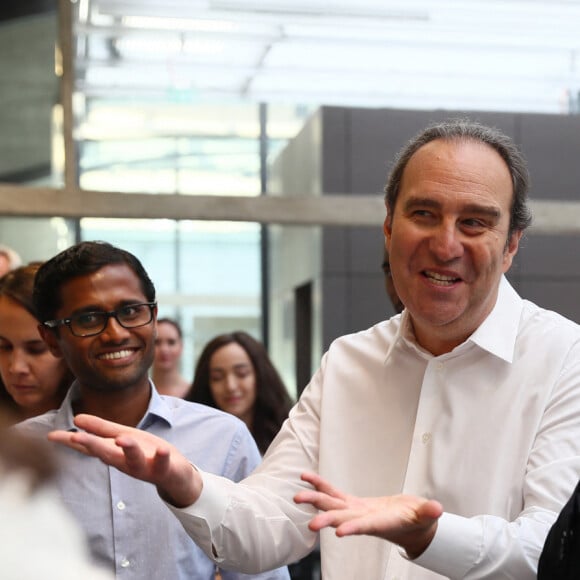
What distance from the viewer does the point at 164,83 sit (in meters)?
7.57

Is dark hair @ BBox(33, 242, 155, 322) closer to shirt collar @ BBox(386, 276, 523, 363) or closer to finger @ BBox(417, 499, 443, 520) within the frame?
shirt collar @ BBox(386, 276, 523, 363)

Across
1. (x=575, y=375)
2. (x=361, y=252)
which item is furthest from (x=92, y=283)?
(x=361, y=252)

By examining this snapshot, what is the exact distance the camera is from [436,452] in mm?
2096

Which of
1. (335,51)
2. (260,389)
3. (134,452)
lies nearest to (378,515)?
(134,452)

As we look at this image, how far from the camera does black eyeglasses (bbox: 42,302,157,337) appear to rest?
2.49 metres

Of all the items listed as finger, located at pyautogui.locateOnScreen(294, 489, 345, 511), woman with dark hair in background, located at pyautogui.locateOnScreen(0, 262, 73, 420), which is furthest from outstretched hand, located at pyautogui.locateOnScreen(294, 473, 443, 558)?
woman with dark hair in background, located at pyautogui.locateOnScreen(0, 262, 73, 420)

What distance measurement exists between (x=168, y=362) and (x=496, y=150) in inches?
179

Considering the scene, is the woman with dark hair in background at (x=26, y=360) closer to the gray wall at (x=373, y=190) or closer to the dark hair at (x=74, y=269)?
the dark hair at (x=74, y=269)

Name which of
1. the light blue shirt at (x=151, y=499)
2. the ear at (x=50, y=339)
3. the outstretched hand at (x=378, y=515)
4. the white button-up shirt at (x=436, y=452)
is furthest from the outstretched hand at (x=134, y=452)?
the ear at (x=50, y=339)

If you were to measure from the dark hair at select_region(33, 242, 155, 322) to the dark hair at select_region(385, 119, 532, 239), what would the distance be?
2.36 feet

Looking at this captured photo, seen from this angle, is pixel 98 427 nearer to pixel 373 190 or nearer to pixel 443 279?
pixel 443 279

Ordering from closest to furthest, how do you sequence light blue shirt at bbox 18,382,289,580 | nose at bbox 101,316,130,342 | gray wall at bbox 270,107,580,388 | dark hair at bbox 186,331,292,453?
light blue shirt at bbox 18,382,289,580, nose at bbox 101,316,130,342, dark hair at bbox 186,331,292,453, gray wall at bbox 270,107,580,388

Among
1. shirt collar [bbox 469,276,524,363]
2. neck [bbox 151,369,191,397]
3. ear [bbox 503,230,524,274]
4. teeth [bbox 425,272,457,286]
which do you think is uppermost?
A: ear [bbox 503,230,524,274]

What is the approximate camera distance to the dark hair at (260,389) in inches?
199
